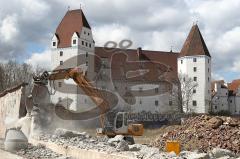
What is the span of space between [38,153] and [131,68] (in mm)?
66226

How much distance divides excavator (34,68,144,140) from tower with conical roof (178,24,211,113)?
52.7 m

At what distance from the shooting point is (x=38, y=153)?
19703mm

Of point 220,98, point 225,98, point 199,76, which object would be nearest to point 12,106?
point 199,76

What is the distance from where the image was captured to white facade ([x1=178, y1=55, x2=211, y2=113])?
3081 inches

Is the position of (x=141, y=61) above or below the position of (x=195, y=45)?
below

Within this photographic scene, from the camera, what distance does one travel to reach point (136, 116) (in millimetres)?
67312

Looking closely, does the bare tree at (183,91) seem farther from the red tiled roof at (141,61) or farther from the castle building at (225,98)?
the castle building at (225,98)

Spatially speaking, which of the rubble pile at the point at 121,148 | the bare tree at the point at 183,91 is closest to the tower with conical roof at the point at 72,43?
the bare tree at the point at 183,91

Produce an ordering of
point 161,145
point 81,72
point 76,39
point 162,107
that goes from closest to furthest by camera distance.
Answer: point 161,145, point 81,72, point 76,39, point 162,107

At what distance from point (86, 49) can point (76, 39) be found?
3.34 meters

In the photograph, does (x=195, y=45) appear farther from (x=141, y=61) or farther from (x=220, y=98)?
(x=220, y=98)

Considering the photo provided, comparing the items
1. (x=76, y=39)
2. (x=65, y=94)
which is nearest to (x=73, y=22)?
(x=76, y=39)

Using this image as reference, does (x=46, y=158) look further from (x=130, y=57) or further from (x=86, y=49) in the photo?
(x=130, y=57)

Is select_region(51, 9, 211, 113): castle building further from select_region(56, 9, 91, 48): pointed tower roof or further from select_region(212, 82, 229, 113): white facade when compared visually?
select_region(212, 82, 229, 113): white facade
